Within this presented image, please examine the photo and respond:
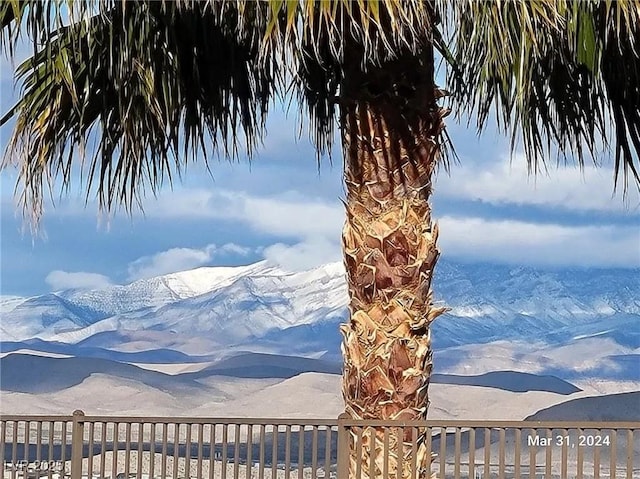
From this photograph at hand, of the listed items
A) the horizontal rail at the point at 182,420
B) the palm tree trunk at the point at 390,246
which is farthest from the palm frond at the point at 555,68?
the horizontal rail at the point at 182,420

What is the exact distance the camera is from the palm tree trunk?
5.52 m

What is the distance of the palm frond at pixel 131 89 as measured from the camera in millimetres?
5777

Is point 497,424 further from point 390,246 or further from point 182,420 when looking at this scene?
point 182,420

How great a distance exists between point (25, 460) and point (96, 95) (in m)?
2.44

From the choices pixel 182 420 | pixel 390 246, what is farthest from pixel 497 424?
pixel 182 420

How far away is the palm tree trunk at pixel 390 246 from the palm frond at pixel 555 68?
0.49 meters

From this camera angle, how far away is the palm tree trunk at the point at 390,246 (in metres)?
5.52

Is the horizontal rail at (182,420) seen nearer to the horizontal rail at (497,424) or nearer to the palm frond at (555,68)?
the horizontal rail at (497,424)

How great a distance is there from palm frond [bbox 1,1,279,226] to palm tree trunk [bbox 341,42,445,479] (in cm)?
97

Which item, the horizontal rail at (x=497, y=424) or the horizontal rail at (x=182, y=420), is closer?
the horizontal rail at (x=497, y=424)

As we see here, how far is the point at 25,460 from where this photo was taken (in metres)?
6.55

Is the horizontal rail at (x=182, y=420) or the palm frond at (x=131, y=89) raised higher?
the palm frond at (x=131, y=89)

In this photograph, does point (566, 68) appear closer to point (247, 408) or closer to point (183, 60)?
point (183, 60)

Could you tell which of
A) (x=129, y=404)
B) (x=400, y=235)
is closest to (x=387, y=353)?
(x=400, y=235)
